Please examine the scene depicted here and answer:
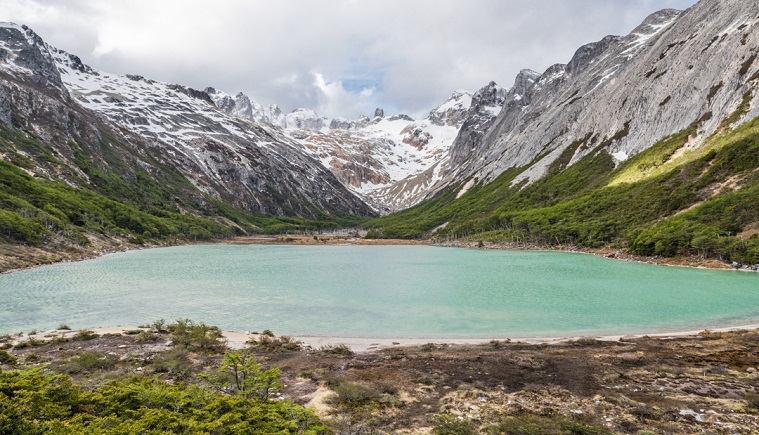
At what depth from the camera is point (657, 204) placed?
288 ft

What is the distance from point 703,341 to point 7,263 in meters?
88.6

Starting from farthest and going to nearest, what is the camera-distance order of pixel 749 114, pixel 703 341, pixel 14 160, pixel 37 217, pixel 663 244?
pixel 14 160 → pixel 749 114 → pixel 37 217 → pixel 663 244 → pixel 703 341

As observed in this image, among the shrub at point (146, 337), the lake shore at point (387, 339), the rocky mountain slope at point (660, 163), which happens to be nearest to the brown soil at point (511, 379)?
the shrub at point (146, 337)

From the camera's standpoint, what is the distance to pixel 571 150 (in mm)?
166125

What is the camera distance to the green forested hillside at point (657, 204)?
217 feet

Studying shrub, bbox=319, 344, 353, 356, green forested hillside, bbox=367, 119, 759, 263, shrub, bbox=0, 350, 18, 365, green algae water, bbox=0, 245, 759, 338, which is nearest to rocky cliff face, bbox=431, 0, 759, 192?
green forested hillside, bbox=367, 119, 759, 263

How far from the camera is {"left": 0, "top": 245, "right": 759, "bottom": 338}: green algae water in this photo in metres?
30.7

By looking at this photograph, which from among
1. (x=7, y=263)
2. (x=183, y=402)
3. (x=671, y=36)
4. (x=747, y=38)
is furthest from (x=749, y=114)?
(x=7, y=263)

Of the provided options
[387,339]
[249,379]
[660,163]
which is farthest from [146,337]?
[660,163]

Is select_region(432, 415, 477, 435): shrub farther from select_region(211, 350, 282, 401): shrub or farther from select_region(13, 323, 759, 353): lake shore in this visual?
select_region(13, 323, 759, 353): lake shore

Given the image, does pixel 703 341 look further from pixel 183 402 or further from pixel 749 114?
pixel 749 114

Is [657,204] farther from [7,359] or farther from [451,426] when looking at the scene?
[7,359]

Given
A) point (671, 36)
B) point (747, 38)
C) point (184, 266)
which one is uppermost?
point (671, 36)

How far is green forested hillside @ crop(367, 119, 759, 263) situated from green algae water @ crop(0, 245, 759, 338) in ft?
37.8
